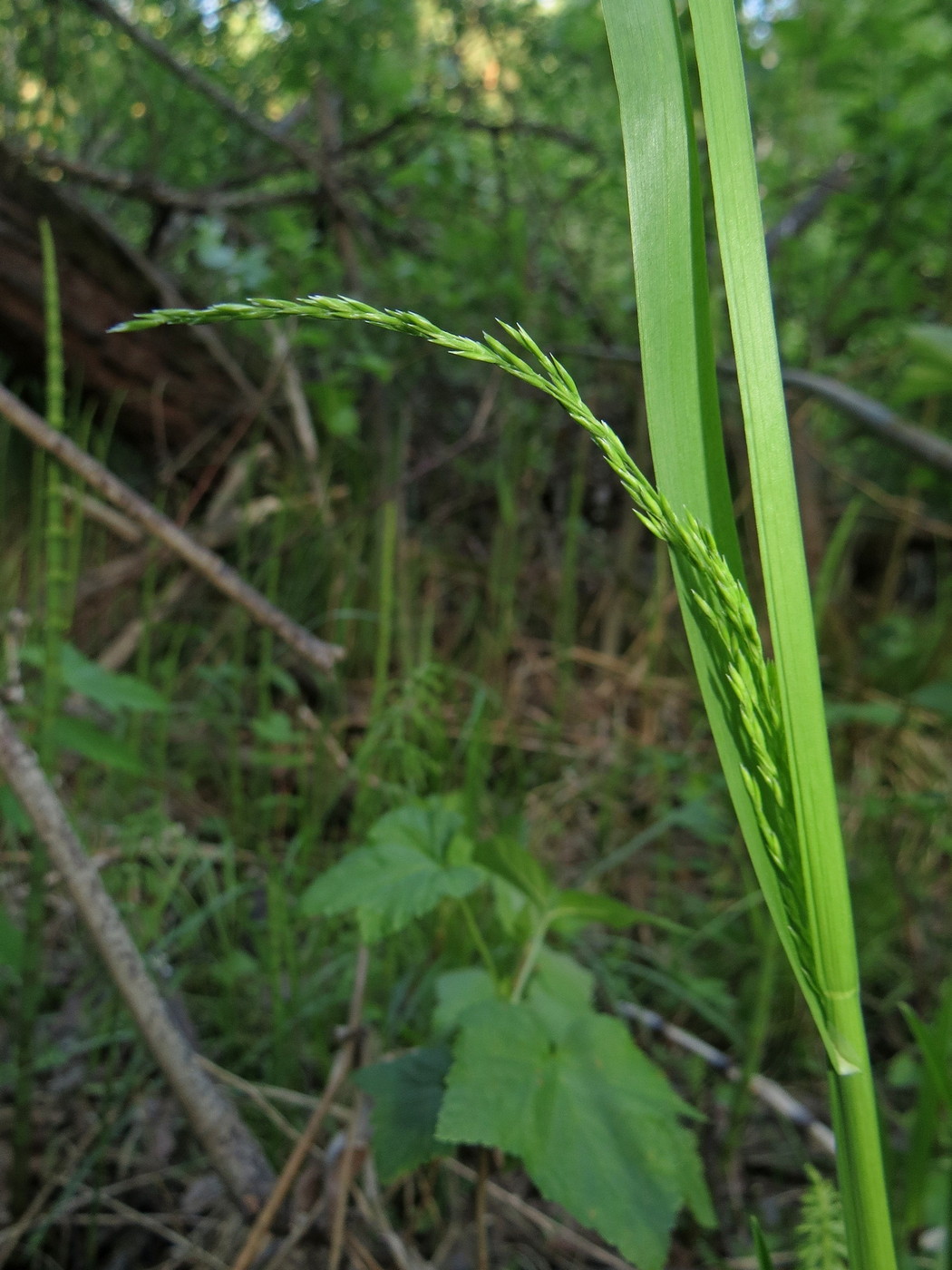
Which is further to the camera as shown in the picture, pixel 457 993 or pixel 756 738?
pixel 457 993

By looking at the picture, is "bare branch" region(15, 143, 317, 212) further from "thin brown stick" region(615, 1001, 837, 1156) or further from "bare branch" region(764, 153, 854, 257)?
"thin brown stick" region(615, 1001, 837, 1156)

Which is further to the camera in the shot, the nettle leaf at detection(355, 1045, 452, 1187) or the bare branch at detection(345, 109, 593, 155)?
the bare branch at detection(345, 109, 593, 155)

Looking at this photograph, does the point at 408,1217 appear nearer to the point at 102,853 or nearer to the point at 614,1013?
the point at 614,1013

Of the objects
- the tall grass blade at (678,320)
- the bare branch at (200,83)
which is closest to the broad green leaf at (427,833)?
the tall grass blade at (678,320)

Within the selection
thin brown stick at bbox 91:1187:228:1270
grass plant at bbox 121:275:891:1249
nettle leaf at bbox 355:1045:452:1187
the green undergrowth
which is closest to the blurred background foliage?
the green undergrowth

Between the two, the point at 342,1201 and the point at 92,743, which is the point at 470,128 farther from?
the point at 342,1201

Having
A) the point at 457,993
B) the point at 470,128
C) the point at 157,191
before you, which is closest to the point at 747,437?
the point at 457,993

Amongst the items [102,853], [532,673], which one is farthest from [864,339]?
[102,853]
